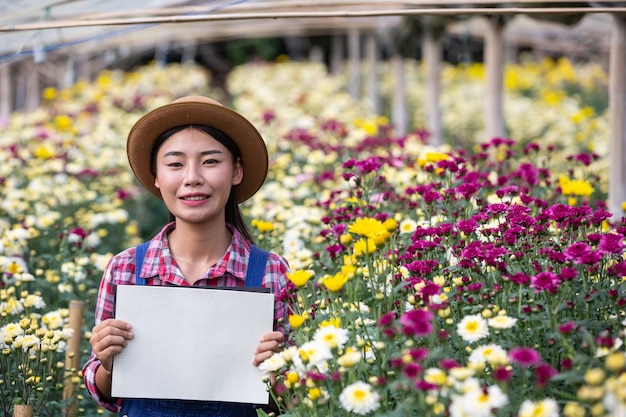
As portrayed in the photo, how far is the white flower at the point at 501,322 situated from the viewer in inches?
64.3

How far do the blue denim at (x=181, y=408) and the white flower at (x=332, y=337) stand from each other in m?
0.54

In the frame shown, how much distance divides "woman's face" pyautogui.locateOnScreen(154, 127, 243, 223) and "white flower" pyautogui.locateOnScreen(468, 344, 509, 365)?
859mm

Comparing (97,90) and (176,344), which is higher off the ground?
(97,90)

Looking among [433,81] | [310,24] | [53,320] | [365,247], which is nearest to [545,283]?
[365,247]

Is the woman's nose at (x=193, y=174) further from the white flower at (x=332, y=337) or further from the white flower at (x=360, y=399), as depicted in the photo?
the white flower at (x=360, y=399)

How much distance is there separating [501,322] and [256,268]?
78cm

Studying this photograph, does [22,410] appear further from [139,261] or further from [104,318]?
[139,261]

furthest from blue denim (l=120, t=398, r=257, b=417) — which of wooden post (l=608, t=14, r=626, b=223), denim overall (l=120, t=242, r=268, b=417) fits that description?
wooden post (l=608, t=14, r=626, b=223)

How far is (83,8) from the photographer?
191 inches

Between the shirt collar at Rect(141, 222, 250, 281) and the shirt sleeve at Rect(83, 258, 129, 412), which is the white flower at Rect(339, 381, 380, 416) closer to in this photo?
the shirt collar at Rect(141, 222, 250, 281)

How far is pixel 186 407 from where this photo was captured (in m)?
2.11

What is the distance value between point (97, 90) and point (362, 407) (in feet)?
30.8

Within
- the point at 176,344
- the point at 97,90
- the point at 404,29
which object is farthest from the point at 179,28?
the point at 176,344

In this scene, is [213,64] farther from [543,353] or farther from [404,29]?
→ [543,353]
